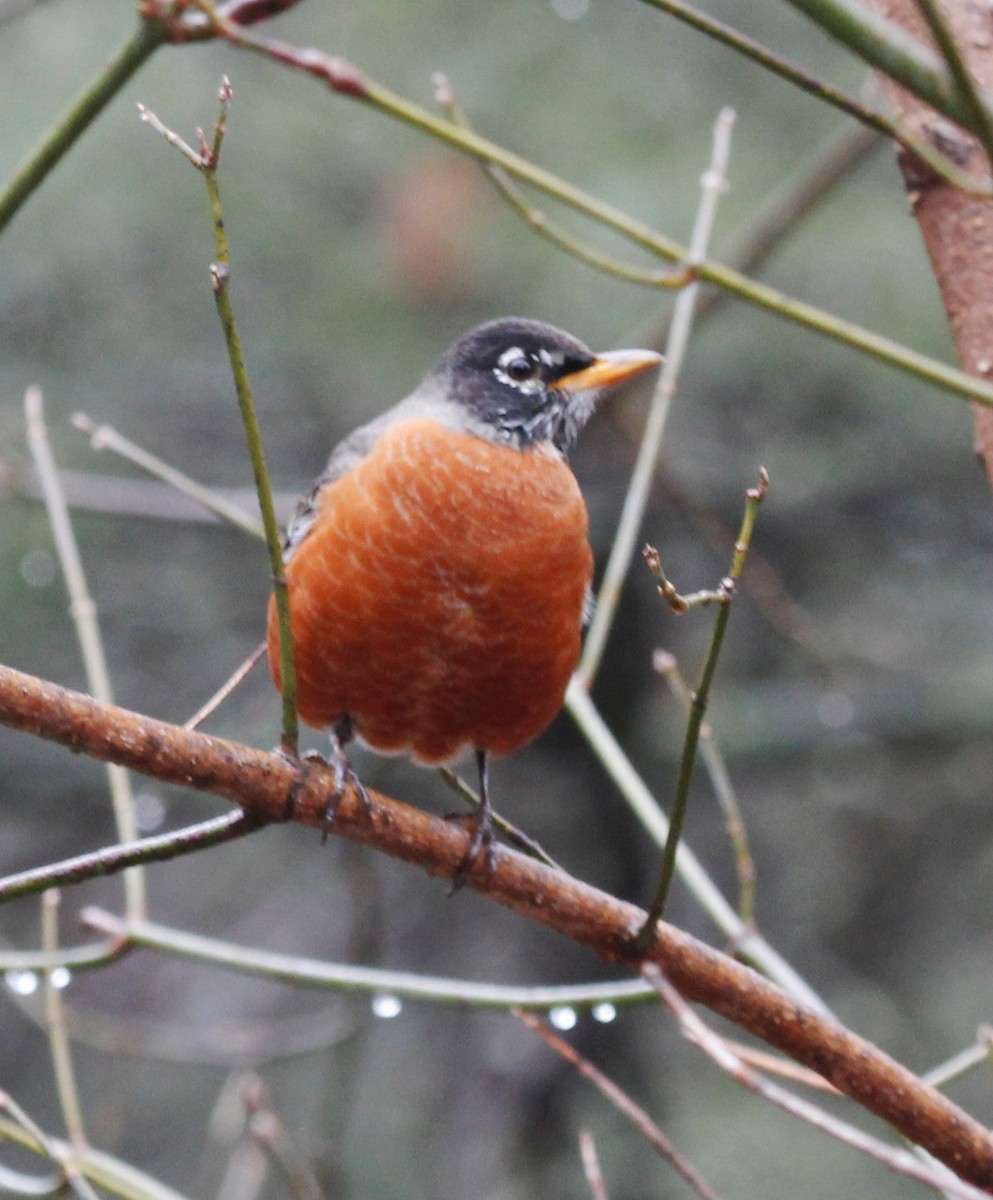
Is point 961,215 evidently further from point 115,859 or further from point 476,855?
point 115,859

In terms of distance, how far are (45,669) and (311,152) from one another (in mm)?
1925

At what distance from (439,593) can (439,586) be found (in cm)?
1

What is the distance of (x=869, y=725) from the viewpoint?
5.06 meters

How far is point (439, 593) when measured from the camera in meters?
2.60

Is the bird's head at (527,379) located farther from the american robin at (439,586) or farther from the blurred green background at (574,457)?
the blurred green background at (574,457)

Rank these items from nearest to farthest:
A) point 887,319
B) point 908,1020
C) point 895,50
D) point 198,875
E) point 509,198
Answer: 1. point 895,50
2. point 509,198
3. point 887,319
4. point 908,1020
5. point 198,875

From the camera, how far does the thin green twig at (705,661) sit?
1460 mm

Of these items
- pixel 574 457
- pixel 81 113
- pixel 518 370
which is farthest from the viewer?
pixel 574 457

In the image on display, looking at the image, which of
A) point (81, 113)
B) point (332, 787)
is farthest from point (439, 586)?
point (81, 113)

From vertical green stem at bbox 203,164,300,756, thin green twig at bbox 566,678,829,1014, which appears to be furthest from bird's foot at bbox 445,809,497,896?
vertical green stem at bbox 203,164,300,756

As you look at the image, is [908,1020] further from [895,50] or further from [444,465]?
[895,50]

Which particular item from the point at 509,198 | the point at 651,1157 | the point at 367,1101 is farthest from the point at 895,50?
the point at 367,1101

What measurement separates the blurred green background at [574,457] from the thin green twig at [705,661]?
112 inches

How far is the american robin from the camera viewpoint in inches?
103
